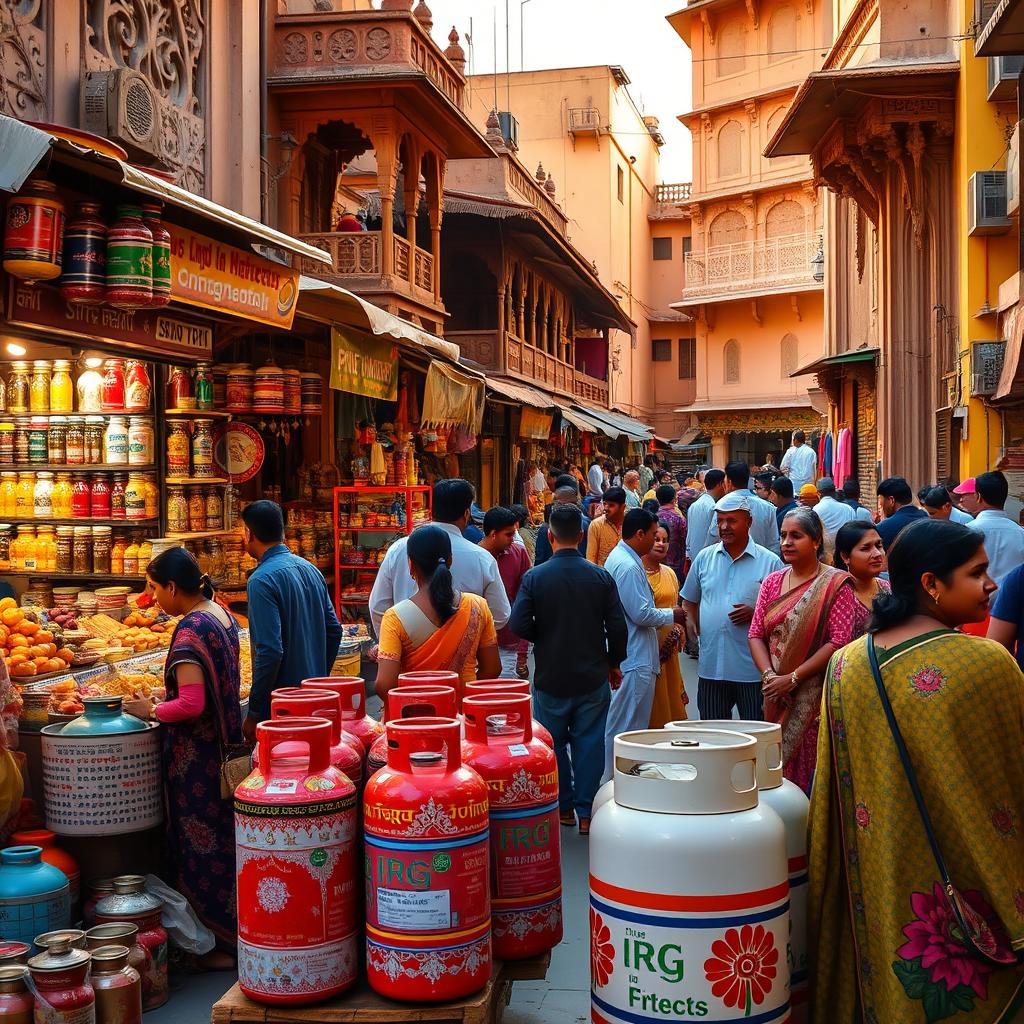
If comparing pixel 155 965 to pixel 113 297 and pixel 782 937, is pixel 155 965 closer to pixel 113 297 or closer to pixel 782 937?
pixel 782 937

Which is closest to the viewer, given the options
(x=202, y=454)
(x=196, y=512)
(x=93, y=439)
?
(x=93, y=439)

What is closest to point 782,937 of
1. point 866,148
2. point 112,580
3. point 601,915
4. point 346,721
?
point 601,915

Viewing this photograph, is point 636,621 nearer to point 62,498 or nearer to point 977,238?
point 62,498

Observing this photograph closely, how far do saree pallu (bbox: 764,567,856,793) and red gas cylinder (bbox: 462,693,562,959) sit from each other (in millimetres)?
1825

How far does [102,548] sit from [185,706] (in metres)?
4.10

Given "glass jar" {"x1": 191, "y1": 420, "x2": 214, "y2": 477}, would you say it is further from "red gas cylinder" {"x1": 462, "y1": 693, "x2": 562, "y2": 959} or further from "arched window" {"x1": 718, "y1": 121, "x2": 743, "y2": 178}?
"arched window" {"x1": 718, "y1": 121, "x2": 743, "y2": 178}

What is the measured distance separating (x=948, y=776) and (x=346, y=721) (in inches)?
66.9

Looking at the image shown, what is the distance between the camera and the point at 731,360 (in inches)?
1532

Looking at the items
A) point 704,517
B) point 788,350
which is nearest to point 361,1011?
point 704,517

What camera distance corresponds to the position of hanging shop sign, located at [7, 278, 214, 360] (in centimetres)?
535

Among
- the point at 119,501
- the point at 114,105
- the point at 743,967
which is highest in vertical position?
the point at 114,105

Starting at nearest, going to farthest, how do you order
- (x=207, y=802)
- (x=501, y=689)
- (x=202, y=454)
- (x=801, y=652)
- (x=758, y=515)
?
(x=501, y=689), (x=207, y=802), (x=801, y=652), (x=202, y=454), (x=758, y=515)

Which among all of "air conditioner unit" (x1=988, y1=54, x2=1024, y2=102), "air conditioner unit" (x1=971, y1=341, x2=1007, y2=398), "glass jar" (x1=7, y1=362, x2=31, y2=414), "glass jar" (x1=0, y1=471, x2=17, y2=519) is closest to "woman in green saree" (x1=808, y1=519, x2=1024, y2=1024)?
"glass jar" (x1=7, y1=362, x2=31, y2=414)

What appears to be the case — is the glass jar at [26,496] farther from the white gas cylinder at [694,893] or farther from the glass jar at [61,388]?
the white gas cylinder at [694,893]
